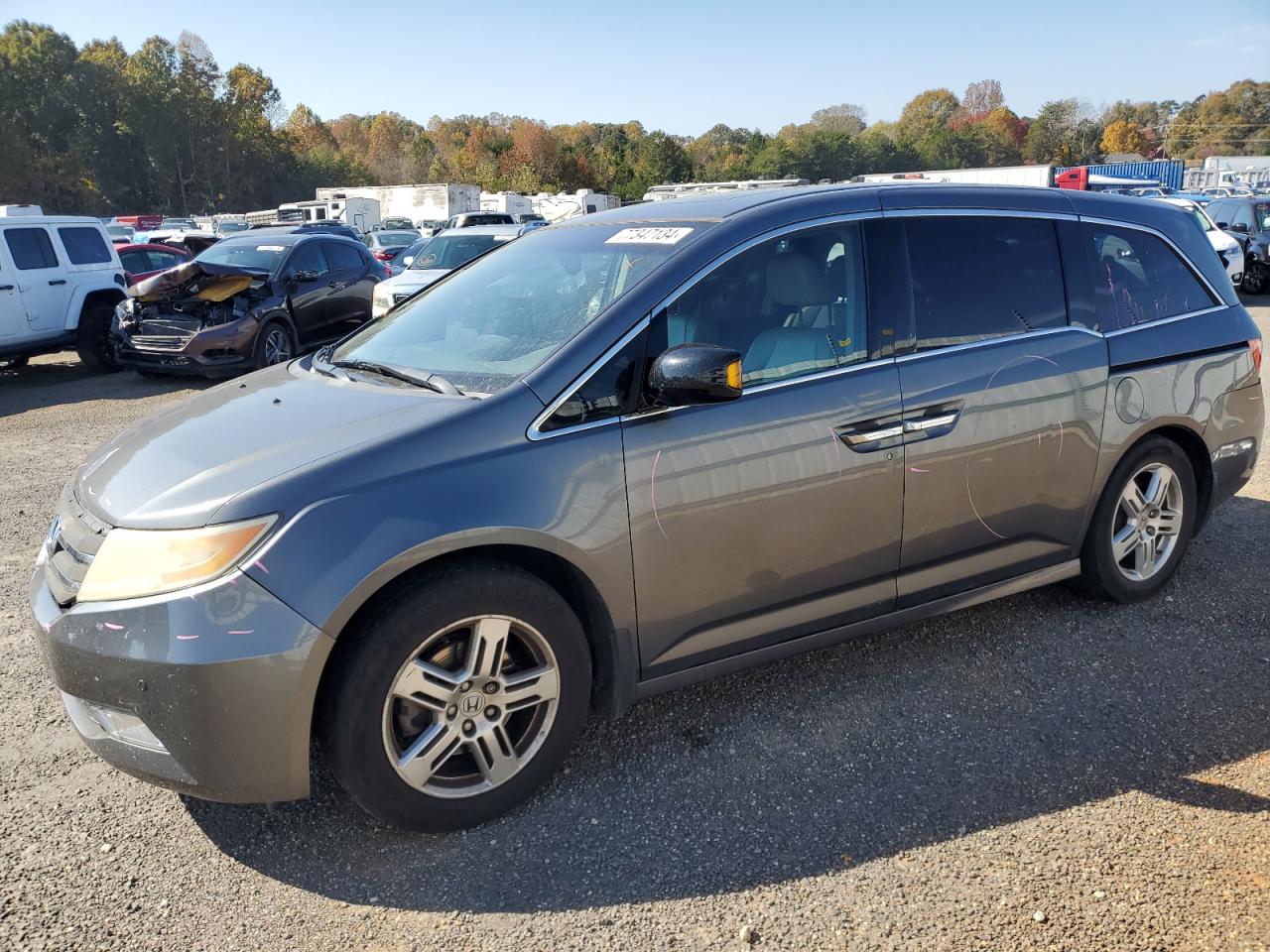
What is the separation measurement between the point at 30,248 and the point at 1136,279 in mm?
12581

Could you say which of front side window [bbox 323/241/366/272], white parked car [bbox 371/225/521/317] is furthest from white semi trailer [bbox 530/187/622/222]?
front side window [bbox 323/241/366/272]

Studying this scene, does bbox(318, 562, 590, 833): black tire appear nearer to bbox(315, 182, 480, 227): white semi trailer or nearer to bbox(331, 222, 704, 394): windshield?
bbox(331, 222, 704, 394): windshield

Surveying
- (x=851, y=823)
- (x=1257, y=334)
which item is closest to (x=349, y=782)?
(x=851, y=823)

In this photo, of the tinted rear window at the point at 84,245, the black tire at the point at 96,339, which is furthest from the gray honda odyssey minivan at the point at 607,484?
the tinted rear window at the point at 84,245

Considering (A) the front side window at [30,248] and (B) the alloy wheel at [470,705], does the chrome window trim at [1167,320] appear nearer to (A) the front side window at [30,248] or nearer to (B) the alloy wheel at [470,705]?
(B) the alloy wheel at [470,705]

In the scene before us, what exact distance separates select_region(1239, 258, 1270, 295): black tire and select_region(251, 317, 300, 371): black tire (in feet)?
54.0

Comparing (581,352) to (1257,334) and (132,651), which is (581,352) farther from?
(1257,334)

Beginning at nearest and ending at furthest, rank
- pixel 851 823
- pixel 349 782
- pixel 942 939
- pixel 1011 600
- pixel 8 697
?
pixel 942 939
pixel 349 782
pixel 851 823
pixel 8 697
pixel 1011 600

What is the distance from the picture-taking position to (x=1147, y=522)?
4223 mm

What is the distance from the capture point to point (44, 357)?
1465 centimetres

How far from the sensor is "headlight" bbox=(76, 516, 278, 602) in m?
2.41

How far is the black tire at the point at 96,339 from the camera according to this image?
12.5 meters

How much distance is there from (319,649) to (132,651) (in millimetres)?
466

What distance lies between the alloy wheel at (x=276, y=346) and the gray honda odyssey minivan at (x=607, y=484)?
8.04m
